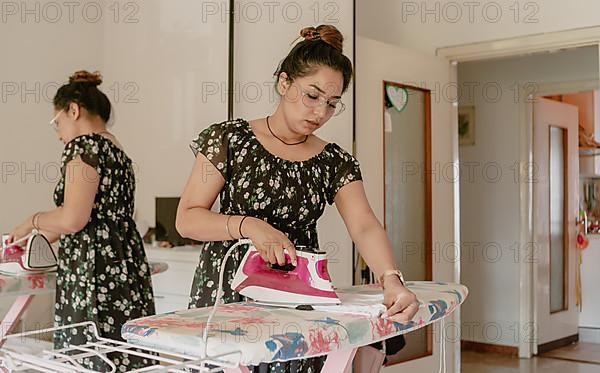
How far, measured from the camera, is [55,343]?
253cm

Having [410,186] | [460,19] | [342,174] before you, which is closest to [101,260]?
[342,174]

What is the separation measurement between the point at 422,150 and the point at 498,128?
1562 mm

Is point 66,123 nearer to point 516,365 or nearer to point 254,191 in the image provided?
point 254,191

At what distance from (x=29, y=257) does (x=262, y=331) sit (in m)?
1.25

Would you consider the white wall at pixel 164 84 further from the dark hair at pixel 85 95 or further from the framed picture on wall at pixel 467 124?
the framed picture on wall at pixel 467 124

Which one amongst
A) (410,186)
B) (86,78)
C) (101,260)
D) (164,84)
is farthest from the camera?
(410,186)

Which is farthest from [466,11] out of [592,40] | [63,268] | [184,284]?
[63,268]

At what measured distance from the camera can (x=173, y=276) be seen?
290 cm

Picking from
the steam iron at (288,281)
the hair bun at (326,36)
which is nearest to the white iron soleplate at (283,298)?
the steam iron at (288,281)

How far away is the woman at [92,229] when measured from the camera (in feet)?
8.02

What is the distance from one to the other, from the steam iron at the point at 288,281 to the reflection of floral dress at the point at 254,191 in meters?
0.21

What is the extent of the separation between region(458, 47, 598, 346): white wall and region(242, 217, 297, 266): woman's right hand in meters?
3.83

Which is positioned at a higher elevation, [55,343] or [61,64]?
[61,64]

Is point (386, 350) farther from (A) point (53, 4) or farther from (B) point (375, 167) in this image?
(A) point (53, 4)
